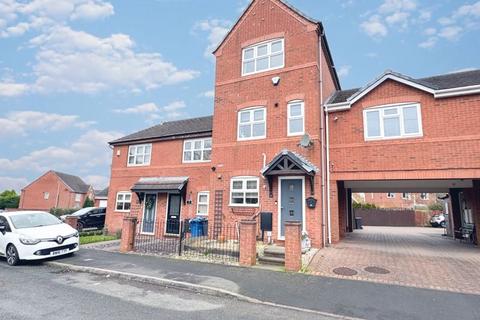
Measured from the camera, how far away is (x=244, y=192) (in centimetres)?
1288

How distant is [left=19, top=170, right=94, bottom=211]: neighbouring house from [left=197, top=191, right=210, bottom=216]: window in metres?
40.8

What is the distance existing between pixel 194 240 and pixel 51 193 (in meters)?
46.6

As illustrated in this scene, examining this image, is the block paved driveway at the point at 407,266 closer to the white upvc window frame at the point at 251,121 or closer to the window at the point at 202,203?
the white upvc window frame at the point at 251,121

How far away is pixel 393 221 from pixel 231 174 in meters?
25.7

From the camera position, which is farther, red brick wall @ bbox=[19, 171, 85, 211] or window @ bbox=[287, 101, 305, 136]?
red brick wall @ bbox=[19, 171, 85, 211]

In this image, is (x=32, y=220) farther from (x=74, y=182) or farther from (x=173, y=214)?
(x=74, y=182)

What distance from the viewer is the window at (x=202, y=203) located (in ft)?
50.6

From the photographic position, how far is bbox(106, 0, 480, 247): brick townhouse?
36.0 ft

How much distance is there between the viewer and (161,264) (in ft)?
29.9

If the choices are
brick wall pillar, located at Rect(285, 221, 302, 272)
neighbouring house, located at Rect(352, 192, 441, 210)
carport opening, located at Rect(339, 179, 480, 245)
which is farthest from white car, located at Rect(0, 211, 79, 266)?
neighbouring house, located at Rect(352, 192, 441, 210)

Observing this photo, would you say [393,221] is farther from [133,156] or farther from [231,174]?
[133,156]

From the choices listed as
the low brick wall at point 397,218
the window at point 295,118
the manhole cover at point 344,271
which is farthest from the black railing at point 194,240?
the low brick wall at point 397,218

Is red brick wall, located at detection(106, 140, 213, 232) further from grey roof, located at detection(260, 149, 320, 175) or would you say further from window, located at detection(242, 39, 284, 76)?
window, located at detection(242, 39, 284, 76)

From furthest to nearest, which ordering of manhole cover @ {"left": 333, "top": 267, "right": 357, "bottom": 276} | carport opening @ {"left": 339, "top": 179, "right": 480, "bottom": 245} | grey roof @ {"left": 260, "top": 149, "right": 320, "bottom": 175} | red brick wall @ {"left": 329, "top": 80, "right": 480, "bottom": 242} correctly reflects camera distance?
carport opening @ {"left": 339, "top": 179, "right": 480, "bottom": 245}
grey roof @ {"left": 260, "top": 149, "right": 320, "bottom": 175}
red brick wall @ {"left": 329, "top": 80, "right": 480, "bottom": 242}
manhole cover @ {"left": 333, "top": 267, "right": 357, "bottom": 276}
